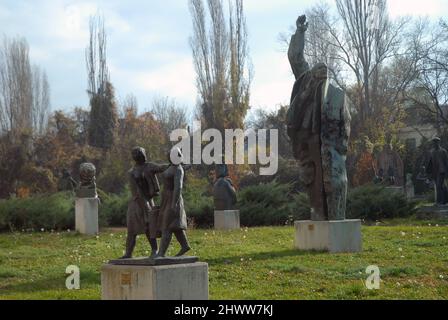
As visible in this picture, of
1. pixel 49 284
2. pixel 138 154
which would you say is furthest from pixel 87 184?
pixel 138 154

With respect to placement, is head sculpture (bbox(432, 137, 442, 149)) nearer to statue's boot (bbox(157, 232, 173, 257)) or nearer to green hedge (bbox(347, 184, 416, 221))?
green hedge (bbox(347, 184, 416, 221))

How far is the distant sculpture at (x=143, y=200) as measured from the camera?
764 centimetres

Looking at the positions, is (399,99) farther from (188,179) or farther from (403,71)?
(188,179)

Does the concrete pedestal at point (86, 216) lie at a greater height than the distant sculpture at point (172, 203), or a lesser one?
lesser

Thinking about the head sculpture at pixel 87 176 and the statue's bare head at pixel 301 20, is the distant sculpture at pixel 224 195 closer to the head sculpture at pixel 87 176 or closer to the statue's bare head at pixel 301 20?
the head sculpture at pixel 87 176

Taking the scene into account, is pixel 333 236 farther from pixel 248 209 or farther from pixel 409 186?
pixel 409 186

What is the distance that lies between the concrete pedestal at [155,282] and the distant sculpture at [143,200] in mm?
502

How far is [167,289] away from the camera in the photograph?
688 cm

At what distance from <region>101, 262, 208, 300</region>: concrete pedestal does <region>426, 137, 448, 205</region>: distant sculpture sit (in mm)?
16234

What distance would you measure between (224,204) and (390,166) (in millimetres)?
21125

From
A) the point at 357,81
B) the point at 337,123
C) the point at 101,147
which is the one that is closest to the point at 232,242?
the point at 337,123

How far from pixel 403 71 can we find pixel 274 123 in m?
9.83

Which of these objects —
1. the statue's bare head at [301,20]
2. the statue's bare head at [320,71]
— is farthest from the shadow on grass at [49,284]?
the statue's bare head at [301,20]

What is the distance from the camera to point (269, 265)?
1030 centimetres
